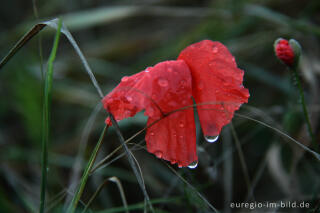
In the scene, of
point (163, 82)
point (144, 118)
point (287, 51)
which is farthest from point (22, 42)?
point (144, 118)

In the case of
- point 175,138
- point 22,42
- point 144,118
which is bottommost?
point 144,118

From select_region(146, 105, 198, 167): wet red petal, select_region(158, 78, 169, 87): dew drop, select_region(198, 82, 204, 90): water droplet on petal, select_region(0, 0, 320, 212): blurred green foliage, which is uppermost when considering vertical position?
select_region(158, 78, 169, 87): dew drop

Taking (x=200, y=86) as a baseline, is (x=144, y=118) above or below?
below

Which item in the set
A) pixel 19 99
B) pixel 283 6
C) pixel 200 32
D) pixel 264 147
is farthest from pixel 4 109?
pixel 283 6

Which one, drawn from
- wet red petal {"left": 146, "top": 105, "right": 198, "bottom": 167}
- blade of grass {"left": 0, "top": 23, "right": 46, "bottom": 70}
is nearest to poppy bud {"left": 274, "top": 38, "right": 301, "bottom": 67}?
wet red petal {"left": 146, "top": 105, "right": 198, "bottom": 167}

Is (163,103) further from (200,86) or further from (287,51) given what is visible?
(287,51)

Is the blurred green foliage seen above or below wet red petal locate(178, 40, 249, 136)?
below

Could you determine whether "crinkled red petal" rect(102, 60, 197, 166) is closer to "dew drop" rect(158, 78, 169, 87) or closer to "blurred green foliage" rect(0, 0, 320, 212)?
"dew drop" rect(158, 78, 169, 87)

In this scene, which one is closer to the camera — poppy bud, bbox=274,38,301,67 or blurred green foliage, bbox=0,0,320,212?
poppy bud, bbox=274,38,301,67
